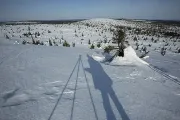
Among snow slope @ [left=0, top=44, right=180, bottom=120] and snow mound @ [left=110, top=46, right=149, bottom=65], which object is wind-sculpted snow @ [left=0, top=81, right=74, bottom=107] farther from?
snow mound @ [left=110, top=46, right=149, bottom=65]

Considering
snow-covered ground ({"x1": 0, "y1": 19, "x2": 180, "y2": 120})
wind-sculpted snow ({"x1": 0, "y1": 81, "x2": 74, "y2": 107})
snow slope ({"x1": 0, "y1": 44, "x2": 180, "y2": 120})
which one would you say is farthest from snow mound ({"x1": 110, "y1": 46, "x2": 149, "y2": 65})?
wind-sculpted snow ({"x1": 0, "y1": 81, "x2": 74, "y2": 107})

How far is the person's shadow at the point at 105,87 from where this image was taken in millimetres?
3579

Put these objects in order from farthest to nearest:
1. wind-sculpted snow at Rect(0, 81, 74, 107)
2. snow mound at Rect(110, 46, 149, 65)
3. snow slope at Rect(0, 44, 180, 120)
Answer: snow mound at Rect(110, 46, 149, 65), wind-sculpted snow at Rect(0, 81, 74, 107), snow slope at Rect(0, 44, 180, 120)

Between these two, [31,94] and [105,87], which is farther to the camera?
[105,87]

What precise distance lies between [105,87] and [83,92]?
71 centimetres

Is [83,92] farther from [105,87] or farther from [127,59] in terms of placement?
[127,59]

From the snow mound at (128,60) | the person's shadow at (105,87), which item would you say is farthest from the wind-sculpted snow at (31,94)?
the snow mound at (128,60)

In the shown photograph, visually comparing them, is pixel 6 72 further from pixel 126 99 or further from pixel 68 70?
pixel 126 99

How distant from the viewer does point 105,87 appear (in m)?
4.78

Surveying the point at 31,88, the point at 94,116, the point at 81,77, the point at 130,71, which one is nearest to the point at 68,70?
the point at 81,77

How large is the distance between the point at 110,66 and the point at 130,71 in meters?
0.85

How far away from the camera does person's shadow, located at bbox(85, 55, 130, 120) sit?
141 inches

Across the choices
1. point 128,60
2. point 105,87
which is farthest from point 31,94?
point 128,60

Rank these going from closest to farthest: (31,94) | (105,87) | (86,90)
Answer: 1. (31,94)
2. (86,90)
3. (105,87)
